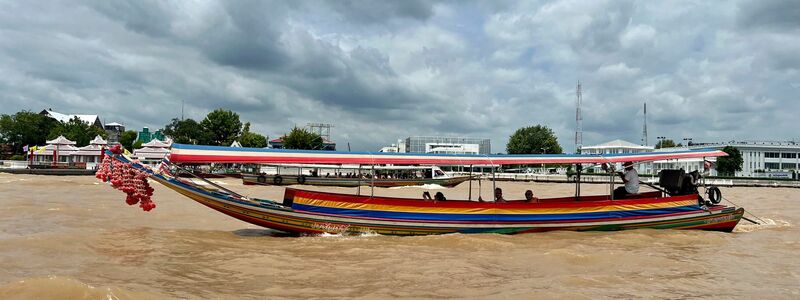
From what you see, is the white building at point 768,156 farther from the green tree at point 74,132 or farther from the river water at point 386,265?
the green tree at point 74,132

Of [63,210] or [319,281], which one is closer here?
[319,281]

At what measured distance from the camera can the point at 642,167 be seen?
268 feet

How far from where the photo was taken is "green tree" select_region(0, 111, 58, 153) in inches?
2928

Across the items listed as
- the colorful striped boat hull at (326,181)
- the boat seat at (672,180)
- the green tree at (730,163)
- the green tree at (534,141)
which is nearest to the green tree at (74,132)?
the colorful striped boat hull at (326,181)

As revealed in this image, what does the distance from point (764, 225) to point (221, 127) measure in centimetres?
6754

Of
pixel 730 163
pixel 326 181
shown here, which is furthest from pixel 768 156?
pixel 326 181

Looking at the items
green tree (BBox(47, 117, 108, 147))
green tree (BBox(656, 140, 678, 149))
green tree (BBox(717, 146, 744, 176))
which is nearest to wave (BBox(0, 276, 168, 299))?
green tree (BBox(717, 146, 744, 176))

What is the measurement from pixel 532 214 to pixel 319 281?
19.3 feet

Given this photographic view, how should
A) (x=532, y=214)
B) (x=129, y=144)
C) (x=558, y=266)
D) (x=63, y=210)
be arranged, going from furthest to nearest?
(x=129, y=144) < (x=63, y=210) < (x=532, y=214) < (x=558, y=266)

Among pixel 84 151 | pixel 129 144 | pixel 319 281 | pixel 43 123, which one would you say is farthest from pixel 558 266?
pixel 129 144

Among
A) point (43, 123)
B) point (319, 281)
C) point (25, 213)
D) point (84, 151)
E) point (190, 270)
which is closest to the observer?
point (319, 281)

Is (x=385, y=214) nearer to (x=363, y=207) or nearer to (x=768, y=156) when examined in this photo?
(x=363, y=207)

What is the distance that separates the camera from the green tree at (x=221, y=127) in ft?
236

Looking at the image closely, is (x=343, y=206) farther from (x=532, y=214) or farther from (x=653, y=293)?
(x=653, y=293)
